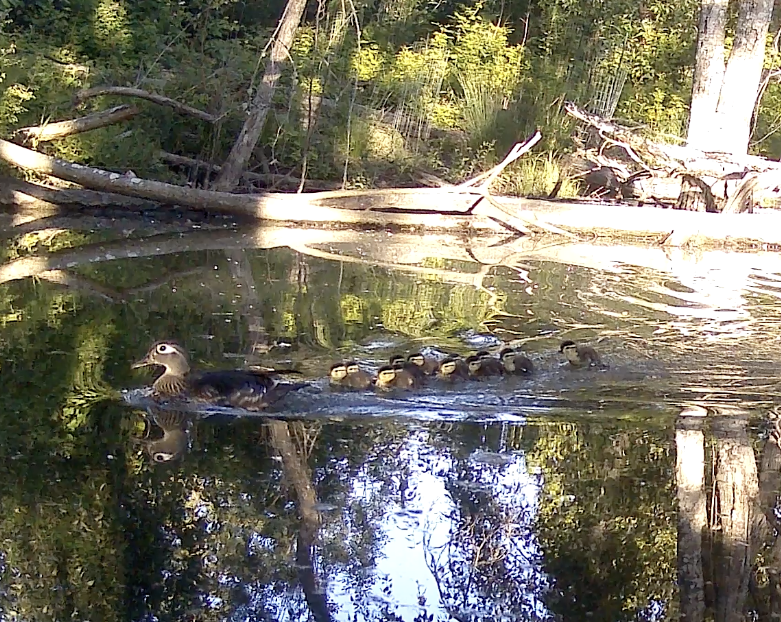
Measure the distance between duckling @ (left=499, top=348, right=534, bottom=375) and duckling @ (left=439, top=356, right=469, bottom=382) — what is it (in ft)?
0.90

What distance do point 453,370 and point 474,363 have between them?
183 mm

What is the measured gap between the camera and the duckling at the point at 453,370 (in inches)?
284

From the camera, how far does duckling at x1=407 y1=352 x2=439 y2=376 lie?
23.7 ft

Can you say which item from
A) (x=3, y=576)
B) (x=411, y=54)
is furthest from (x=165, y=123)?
(x=3, y=576)

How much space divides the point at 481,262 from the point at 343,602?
29.7ft

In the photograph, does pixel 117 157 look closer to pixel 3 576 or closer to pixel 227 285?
pixel 227 285

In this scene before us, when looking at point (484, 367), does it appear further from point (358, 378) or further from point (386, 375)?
point (358, 378)

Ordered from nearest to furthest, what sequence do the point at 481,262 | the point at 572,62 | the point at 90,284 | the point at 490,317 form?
1. the point at 490,317
2. the point at 90,284
3. the point at 481,262
4. the point at 572,62

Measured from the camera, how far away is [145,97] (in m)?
16.2

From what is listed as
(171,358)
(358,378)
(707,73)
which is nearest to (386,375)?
(358,378)

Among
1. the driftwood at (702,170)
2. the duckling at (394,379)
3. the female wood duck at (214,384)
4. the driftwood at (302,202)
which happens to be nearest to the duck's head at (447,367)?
the duckling at (394,379)

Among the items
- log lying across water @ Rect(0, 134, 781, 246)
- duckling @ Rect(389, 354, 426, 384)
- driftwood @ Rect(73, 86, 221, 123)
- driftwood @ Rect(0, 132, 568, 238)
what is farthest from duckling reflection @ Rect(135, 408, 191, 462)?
driftwood @ Rect(73, 86, 221, 123)

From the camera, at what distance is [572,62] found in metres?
20.1

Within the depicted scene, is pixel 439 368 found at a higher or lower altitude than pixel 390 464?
higher
